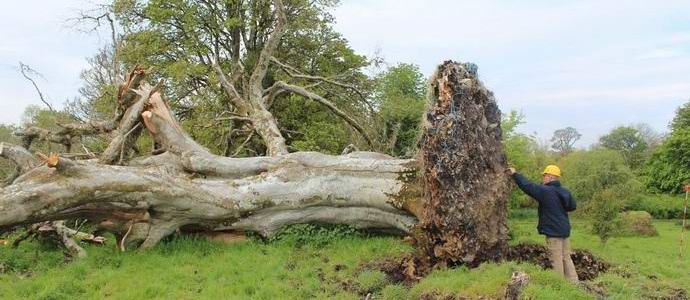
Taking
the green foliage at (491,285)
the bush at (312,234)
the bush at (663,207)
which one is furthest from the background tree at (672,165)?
the green foliage at (491,285)

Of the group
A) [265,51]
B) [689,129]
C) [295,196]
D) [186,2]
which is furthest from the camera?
[689,129]

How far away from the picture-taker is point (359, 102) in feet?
62.8

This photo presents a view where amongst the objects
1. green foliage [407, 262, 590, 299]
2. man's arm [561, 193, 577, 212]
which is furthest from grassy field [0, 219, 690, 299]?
man's arm [561, 193, 577, 212]

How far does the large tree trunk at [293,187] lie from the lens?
839 centimetres

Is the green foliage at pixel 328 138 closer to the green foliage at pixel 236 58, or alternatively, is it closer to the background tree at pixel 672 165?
the green foliage at pixel 236 58

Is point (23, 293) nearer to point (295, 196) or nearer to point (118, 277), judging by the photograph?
point (118, 277)

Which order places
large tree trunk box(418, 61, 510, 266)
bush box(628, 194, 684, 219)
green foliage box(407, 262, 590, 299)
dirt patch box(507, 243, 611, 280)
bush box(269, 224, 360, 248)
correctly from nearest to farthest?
green foliage box(407, 262, 590, 299) < large tree trunk box(418, 61, 510, 266) < dirt patch box(507, 243, 611, 280) < bush box(269, 224, 360, 248) < bush box(628, 194, 684, 219)

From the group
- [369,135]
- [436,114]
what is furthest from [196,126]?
[436,114]

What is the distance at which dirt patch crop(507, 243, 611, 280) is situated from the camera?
8914mm

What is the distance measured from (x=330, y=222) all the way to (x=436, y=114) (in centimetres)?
322

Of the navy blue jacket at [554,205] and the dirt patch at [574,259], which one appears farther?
the dirt patch at [574,259]

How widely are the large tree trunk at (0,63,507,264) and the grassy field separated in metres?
0.42

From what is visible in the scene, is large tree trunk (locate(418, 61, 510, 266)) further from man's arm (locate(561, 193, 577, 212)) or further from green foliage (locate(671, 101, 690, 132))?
green foliage (locate(671, 101, 690, 132))

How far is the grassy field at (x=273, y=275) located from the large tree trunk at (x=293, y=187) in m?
0.42
